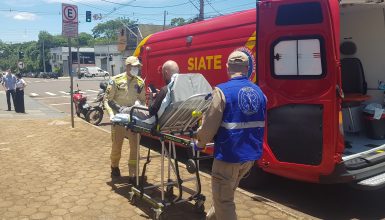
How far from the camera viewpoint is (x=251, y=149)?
11.0 ft

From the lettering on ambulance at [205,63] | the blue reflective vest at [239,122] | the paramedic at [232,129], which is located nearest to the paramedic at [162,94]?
the paramedic at [232,129]

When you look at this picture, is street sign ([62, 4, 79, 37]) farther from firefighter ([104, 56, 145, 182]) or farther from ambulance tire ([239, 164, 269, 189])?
ambulance tire ([239, 164, 269, 189])

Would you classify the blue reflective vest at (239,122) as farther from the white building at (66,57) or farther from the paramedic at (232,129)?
the white building at (66,57)

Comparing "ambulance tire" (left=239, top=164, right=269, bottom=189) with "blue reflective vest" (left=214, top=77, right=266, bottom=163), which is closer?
"blue reflective vest" (left=214, top=77, right=266, bottom=163)

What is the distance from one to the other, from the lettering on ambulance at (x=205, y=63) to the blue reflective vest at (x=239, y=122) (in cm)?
314

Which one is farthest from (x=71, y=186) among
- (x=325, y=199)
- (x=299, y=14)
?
(x=299, y=14)

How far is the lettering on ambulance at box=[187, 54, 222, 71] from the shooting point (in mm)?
6469

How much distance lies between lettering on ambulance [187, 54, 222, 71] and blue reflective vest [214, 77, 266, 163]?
3.14 m

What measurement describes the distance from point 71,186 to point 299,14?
3983 millimetres

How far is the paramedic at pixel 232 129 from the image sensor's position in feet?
10.6

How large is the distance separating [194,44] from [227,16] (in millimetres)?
965

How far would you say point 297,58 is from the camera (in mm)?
4809

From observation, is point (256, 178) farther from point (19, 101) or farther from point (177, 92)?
point (19, 101)

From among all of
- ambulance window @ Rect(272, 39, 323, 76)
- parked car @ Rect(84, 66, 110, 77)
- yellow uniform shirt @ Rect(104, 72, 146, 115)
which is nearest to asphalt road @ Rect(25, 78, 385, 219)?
ambulance window @ Rect(272, 39, 323, 76)
